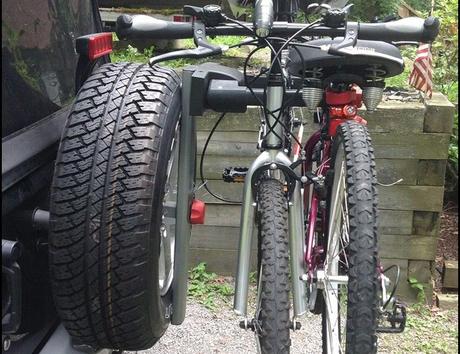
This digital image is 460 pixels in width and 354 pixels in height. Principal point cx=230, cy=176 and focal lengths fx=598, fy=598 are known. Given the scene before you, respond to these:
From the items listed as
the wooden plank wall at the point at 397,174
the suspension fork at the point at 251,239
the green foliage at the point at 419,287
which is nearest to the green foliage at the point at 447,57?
the wooden plank wall at the point at 397,174

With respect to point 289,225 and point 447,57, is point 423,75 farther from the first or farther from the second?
point 289,225

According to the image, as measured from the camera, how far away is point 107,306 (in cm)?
184

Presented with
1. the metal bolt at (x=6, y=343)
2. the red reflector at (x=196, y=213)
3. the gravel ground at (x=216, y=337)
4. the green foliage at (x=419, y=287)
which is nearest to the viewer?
the metal bolt at (x=6, y=343)

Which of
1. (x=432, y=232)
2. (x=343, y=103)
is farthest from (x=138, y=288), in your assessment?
(x=432, y=232)

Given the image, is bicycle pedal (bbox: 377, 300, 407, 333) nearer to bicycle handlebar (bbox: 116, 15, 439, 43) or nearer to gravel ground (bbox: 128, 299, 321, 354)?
bicycle handlebar (bbox: 116, 15, 439, 43)

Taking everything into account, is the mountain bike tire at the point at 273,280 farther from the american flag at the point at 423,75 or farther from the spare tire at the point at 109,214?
the american flag at the point at 423,75

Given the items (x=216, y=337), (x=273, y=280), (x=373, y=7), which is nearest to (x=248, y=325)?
(x=273, y=280)

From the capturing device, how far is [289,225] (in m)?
2.23

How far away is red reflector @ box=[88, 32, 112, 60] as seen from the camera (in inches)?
88.4

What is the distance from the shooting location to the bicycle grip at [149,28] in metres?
2.06

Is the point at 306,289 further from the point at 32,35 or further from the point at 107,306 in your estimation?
the point at 32,35

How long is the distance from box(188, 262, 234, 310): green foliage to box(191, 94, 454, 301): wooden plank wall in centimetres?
16

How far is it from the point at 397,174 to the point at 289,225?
5.62 feet

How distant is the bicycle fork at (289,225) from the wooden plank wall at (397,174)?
133 centimetres
